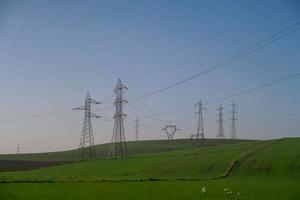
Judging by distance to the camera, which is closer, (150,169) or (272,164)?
(272,164)

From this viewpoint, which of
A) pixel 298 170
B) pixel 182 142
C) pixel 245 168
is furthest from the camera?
pixel 182 142

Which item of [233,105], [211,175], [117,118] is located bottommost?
[211,175]

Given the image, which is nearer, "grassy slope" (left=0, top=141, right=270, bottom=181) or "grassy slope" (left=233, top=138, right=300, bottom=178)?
"grassy slope" (left=233, top=138, right=300, bottom=178)

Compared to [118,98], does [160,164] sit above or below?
below

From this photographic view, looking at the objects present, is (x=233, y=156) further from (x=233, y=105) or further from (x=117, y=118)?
(x=233, y=105)

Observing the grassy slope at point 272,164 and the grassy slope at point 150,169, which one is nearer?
the grassy slope at point 272,164

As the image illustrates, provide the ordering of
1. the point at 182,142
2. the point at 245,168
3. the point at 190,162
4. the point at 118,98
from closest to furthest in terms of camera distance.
Answer: the point at 245,168 → the point at 190,162 → the point at 118,98 → the point at 182,142

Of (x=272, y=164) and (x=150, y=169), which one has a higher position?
(x=272, y=164)

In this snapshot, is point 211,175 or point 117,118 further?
point 117,118

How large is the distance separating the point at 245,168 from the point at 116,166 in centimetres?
2121

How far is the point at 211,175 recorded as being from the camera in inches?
2216

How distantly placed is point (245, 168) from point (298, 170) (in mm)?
6742

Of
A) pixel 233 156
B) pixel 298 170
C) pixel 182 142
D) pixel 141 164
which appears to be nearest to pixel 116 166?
pixel 141 164

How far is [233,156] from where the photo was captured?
69.2 metres
